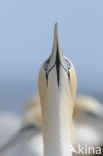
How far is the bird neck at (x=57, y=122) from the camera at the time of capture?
190 inches

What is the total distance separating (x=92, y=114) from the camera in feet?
23.5

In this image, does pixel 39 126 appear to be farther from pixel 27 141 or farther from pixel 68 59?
pixel 68 59

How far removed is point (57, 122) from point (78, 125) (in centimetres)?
191

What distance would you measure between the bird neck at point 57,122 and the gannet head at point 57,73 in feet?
0.20

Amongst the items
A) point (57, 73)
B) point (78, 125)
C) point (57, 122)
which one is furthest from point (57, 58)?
point (78, 125)

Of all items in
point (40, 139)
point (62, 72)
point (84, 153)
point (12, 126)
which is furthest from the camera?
point (12, 126)

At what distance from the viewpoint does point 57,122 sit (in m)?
4.90

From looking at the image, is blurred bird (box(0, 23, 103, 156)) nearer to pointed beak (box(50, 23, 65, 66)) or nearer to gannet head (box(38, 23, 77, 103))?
gannet head (box(38, 23, 77, 103))

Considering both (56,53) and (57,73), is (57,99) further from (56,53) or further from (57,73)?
(56,53)

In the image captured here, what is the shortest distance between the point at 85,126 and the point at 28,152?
1212mm

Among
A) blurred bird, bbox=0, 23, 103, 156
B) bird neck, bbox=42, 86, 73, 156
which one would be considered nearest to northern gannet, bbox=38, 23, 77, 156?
bird neck, bbox=42, 86, 73, 156

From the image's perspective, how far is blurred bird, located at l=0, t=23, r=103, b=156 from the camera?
6.10m

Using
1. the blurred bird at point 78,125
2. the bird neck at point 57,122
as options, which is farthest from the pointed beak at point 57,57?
the blurred bird at point 78,125

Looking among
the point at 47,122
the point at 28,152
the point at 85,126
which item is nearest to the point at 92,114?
the point at 85,126
